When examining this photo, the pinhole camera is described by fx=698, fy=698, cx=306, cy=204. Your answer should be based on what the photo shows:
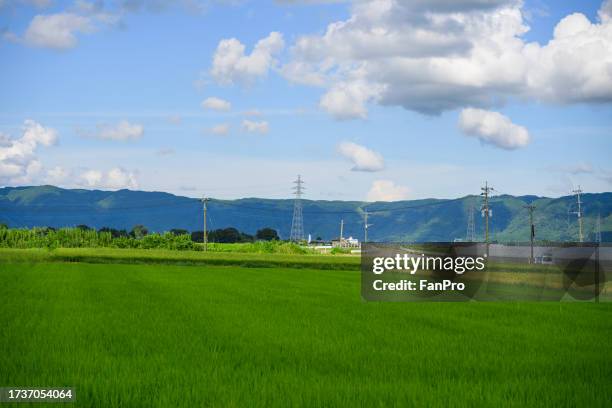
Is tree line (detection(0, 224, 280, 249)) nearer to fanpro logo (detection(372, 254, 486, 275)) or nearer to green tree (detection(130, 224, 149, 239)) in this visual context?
green tree (detection(130, 224, 149, 239))

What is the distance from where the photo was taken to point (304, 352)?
1151cm

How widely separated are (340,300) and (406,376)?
12514 millimetres

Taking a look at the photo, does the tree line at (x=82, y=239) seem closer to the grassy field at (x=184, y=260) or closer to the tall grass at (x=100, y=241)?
the tall grass at (x=100, y=241)

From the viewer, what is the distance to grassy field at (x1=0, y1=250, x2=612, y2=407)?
847 centimetres

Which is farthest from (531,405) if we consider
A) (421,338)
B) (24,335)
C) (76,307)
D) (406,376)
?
(76,307)

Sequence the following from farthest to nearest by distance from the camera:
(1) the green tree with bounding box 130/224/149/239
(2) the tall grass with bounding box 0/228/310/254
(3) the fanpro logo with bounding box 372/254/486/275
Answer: (1) the green tree with bounding box 130/224/149/239 < (2) the tall grass with bounding box 0/228/310/254 < (3) the fanpro logo with bounding box 372/254/486/275

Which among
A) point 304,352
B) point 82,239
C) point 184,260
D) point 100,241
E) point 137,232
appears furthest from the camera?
point 137,232

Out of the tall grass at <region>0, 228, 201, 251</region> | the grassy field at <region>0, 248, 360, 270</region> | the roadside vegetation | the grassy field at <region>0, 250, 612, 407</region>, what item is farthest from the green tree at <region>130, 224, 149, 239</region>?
the grassy field at <region>0, 250, 612, 407</region>

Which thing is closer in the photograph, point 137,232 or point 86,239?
point 86,239

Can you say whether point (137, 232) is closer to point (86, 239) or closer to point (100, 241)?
point (86, 239)

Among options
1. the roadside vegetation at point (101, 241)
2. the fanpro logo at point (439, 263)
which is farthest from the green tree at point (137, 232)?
the fanpro logo at point (439, 263)

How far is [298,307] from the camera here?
63.9ft

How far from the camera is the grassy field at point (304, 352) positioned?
27.8ft

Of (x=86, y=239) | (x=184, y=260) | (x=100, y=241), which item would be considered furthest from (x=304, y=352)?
(x=86, y=239)
